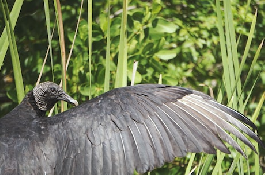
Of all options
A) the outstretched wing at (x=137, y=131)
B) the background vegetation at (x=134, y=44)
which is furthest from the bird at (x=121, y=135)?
the background vegetation at (x=134, y=44)

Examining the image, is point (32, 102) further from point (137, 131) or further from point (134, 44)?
point (134, 44)

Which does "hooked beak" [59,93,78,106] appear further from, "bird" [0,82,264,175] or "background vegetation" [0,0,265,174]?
"background vegetation" [0,0,265,174]

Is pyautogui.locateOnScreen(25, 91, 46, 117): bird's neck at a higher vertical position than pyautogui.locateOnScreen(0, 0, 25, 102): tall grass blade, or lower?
lower

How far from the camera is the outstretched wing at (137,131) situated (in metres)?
2.67

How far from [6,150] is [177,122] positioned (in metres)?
0.73

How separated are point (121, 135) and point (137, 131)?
0.07m

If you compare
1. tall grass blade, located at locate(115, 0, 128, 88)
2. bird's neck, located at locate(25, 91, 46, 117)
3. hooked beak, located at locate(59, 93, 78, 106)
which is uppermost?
tall grass blade, located at locate(115, 0, 128, 88)

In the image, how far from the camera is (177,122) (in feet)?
9.05

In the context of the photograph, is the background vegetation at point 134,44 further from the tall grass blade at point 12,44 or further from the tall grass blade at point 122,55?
the tall grass blade at point 12,44

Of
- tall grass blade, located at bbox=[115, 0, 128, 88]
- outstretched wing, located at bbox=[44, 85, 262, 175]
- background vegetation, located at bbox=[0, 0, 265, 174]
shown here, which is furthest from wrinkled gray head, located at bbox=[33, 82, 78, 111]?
background vegetation, located at bbox=[0, 0, 265, 174]

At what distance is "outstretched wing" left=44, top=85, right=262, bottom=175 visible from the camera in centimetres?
267

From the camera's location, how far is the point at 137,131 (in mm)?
2717

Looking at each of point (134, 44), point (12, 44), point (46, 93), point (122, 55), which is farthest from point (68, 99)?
point (134, 44)

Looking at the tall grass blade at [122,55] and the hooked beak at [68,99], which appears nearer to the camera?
the tall grass blade at [122,55]
